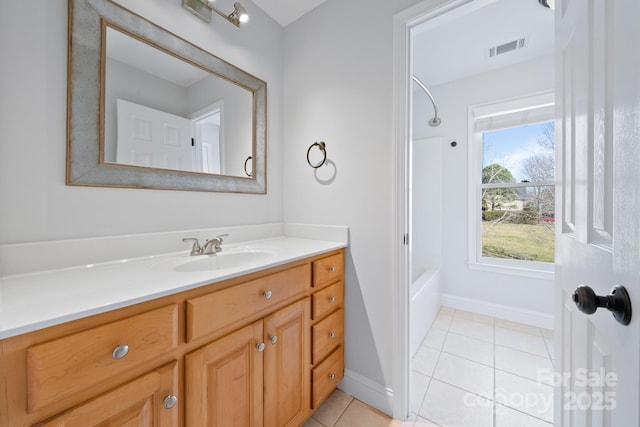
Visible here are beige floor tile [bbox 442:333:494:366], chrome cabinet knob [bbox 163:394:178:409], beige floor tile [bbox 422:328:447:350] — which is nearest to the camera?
chrome cabinet knob [bbox 163:394:178:409]

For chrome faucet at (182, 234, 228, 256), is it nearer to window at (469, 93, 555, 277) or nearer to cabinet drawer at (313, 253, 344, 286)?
cabinet drawer at (313, 253, 344, 286)

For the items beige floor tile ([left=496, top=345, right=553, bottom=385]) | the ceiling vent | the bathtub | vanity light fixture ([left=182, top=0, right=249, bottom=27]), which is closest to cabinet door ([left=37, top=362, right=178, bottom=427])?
the bathtub

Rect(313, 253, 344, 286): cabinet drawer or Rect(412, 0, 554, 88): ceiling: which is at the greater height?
Rect(412, 0, 554, 88): ceiling

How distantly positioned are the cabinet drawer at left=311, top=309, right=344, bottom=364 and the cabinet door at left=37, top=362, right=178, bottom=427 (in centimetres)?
68

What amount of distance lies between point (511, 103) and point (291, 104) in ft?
7.03

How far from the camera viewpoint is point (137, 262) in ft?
3.58

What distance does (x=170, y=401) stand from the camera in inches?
28.8

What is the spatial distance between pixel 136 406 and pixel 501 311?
295 centimetres

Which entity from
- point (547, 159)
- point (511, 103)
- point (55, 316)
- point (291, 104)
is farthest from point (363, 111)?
point (547, 159)

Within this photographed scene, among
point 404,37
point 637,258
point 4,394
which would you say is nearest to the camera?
point 637,258

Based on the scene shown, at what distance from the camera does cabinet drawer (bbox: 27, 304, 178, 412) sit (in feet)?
1.74

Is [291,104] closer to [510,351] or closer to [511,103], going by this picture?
[511,103]

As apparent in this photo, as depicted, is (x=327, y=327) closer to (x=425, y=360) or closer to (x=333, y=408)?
(x=333, y=408)

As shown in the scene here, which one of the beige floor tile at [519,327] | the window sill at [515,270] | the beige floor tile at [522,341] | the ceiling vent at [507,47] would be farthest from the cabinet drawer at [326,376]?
the ceiling vent at [507,47]
